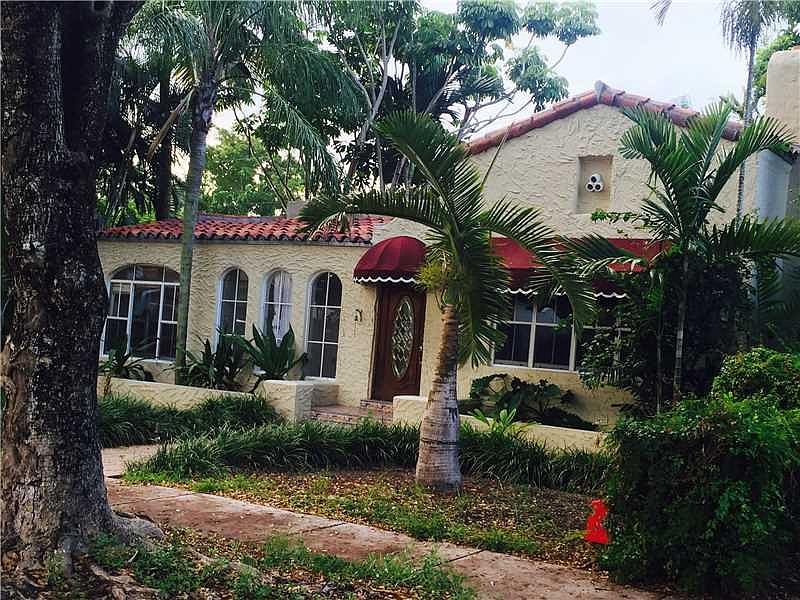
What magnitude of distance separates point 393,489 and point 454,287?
2347mm

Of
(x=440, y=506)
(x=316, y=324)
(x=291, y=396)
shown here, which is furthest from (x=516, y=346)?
(x=440, y=506)

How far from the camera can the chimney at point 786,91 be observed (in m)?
13.1

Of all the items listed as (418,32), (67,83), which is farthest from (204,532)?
(418,32)

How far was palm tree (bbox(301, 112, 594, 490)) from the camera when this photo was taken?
9383mm

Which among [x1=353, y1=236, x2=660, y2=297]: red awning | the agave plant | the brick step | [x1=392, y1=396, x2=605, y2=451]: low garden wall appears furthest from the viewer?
the agave plant

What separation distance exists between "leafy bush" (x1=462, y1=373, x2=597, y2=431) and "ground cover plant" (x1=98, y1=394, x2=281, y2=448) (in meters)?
3.17

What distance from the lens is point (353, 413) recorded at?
45.4 ft

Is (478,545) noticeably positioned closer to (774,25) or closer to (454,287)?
(454,287)

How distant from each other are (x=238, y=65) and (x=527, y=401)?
8.52 m

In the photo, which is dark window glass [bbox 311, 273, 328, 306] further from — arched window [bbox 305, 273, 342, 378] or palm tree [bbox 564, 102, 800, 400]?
palm tree [bbox 564, 102, 800, 400]

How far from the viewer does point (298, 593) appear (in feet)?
18.1

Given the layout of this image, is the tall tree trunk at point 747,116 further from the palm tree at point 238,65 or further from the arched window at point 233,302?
the arched window at point 233,302

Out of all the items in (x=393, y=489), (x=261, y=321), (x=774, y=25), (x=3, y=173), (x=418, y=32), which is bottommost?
(x=393, y=489)

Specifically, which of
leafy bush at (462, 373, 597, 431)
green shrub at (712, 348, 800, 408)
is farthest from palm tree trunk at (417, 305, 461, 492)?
green shrub at (712, 348, 800, 408)
